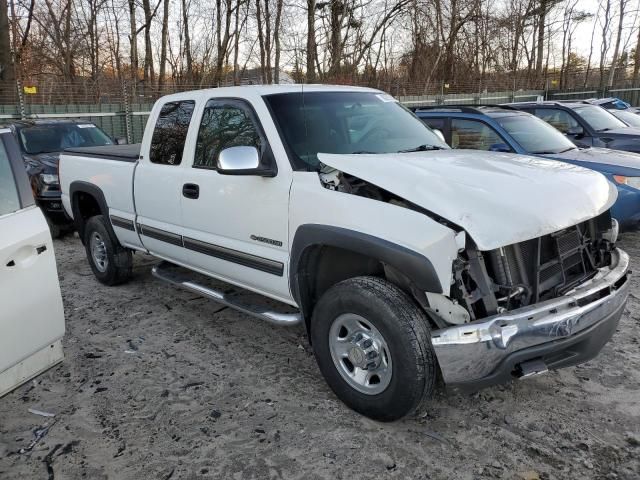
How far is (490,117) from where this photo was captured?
285 inches

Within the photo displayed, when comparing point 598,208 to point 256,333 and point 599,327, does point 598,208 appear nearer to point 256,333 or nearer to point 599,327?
point 599,327

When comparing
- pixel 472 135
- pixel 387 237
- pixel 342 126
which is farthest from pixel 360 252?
pixel 472 135

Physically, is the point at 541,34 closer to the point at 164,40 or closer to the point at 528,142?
the point at 164,40

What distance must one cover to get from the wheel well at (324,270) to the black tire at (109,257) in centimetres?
288

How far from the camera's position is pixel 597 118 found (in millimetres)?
9773

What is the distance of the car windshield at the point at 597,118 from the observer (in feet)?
30.9

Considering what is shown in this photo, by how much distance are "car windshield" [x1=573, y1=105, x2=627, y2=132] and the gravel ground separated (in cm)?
638

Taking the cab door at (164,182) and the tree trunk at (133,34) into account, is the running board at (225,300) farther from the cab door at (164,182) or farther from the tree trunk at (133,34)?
the tree trunk at (133,34)

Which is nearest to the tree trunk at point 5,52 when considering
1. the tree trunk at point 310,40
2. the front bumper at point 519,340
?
the tree trunk at point 310,40

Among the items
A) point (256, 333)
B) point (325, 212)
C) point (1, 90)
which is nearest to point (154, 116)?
point (256, 333)

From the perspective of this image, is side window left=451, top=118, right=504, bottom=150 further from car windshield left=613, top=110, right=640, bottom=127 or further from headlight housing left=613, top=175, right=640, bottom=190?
car windshield left=613, top=110, right=640, bottom=127

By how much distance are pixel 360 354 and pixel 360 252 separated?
60 cm

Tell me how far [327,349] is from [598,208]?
179 centimetres

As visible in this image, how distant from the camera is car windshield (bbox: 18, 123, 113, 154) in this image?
914cm
